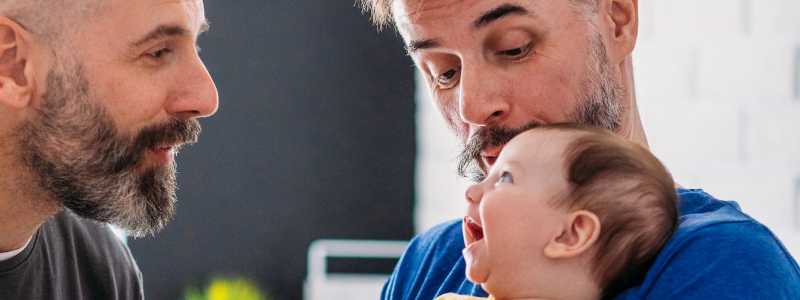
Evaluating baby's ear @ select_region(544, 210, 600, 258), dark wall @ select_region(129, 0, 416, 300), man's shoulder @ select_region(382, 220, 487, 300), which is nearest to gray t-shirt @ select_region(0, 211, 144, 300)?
man's shoulder @ select_region(382, 220, 487, 300)

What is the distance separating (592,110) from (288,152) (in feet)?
10.6

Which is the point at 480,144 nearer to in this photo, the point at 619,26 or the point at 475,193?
the point at 475,193

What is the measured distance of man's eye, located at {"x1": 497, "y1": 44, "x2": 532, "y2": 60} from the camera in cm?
120

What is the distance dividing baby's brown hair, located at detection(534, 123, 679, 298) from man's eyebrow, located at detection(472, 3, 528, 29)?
280mm

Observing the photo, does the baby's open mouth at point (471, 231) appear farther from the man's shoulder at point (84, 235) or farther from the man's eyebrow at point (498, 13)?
the man's shoulder at point (84, 235)

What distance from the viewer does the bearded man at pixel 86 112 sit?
143 centimetres

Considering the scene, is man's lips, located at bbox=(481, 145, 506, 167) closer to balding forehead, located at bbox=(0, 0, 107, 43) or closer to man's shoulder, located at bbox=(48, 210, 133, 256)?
balding forehead, located at bbox=(0, 0, 107, 43)

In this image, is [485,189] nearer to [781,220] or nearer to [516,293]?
[516,293]

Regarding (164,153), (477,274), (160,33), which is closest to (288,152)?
(164,153)

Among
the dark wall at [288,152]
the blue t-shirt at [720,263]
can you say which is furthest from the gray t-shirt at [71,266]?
the dark wall at [288,152]

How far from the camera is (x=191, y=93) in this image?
1.51 m

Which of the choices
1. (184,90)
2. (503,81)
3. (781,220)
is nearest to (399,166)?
(781,220)

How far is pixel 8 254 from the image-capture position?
148 centimetres

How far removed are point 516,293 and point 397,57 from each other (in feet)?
10.8
